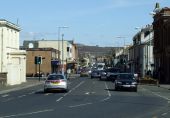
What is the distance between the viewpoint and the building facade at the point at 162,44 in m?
81.1

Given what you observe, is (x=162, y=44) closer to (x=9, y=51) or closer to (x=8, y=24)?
(x=9, y=51)

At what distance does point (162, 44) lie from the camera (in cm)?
8788

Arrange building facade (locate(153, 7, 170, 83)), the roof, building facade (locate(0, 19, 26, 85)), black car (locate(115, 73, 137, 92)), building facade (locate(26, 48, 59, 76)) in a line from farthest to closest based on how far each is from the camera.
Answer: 1. building facade (locate(26, 48, 59, 76))
2. building facade (locate(153, 7, 170, 83))
3. the roof
4. building facade (locate(0, 19, 26, 85))
5. black car (locate(115, 73, 137, 92))

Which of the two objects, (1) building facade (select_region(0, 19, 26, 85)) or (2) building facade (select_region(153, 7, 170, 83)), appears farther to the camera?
(2) building facade (select_region(153, 7, 170, 83))

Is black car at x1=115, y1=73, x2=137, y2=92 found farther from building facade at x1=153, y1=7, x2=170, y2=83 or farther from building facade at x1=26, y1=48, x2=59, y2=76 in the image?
building facade at x1=26, y1=48, x2=59, y2=76

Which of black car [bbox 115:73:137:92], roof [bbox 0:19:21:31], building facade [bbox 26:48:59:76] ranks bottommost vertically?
black car [bbox 115:73:137:92]

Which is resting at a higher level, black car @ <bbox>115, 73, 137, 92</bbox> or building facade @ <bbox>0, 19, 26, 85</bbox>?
building facade @ <bbox>0, 19, 26, 85</bbox>

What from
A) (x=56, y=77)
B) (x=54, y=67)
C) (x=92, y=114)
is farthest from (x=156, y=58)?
(x=92, y=114)

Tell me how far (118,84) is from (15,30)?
39.3 meters

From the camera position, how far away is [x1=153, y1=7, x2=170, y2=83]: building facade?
81.1 m

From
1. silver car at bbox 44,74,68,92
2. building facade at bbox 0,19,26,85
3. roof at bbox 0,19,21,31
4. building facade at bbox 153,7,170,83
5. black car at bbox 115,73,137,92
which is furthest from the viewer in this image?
building facade at bbox 153,7,170,83

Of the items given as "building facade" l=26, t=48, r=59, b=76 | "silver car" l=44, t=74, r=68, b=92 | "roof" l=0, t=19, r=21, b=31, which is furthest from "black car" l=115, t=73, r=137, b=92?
"building facade" l=26, t=48, r=59, b=76

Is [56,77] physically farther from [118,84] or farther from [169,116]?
[169,116]

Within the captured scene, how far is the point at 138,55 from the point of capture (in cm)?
12762
